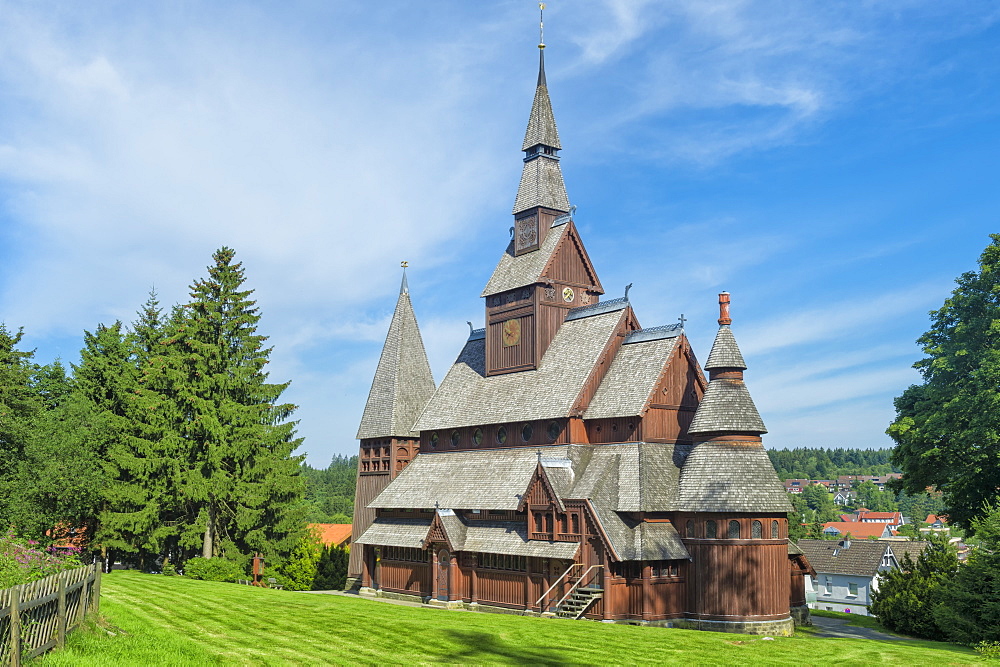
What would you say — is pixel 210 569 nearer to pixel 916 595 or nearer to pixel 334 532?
pixel 334 532

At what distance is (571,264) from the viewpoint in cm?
4719

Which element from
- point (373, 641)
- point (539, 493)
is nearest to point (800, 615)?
point (539, 493)

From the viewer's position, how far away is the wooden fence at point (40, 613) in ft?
46.9

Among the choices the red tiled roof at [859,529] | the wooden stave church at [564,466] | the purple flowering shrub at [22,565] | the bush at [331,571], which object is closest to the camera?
the purple flowering shrub at [22,565]

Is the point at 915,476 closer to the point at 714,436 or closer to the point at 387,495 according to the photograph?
the point at 714,436

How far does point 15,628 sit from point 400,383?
39.2m

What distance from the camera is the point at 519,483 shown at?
40500mm

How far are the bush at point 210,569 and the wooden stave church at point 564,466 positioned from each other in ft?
23.6

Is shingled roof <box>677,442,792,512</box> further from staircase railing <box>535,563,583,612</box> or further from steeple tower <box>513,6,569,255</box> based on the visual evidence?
steeple tower <box>513,6,569,255</box>

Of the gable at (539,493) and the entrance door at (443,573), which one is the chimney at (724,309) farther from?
the entrance door at (443,573)

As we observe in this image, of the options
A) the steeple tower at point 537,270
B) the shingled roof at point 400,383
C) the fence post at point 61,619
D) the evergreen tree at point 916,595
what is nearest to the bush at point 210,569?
the shingled roof at point 400,383

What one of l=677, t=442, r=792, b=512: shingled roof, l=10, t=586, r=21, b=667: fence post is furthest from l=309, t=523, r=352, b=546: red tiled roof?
l=10, t=586, r=21, b=667: fence post

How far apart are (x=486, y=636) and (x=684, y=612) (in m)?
12.9

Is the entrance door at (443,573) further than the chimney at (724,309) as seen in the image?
Yes
